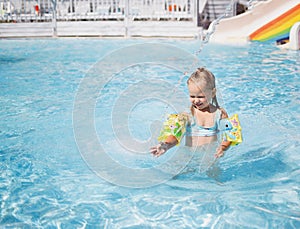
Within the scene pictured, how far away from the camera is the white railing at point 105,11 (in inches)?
539

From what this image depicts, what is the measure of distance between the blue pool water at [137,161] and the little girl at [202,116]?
0.25m

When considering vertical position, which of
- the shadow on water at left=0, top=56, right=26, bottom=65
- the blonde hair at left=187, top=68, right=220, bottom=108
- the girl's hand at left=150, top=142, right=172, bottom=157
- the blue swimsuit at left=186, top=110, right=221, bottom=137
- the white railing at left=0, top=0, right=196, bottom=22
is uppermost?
the white railing at left=0, top=0, right=196, bottom=22

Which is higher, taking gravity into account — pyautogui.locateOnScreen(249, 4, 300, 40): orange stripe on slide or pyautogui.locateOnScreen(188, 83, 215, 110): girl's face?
pyautogui.locateOnScreen(249, 4, 300, 40): orange stripe on slide

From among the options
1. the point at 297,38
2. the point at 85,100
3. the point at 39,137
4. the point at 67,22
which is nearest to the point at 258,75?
Result: the point at 297,38

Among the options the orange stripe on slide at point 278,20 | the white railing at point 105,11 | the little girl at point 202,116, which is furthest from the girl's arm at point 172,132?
the white railing at point 105,11

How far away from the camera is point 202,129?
127 inches

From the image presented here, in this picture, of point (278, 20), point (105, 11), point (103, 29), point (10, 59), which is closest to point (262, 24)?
point (278, 20)

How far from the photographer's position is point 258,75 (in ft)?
24.3

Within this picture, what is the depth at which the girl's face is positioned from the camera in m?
2.95

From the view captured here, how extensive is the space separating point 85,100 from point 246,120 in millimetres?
2325

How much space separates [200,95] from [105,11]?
12.4 m

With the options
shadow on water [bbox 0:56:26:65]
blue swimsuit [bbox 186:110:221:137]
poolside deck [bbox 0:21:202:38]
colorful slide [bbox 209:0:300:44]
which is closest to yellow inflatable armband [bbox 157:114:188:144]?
blue swimsuit [bbox 186:110:221:137]

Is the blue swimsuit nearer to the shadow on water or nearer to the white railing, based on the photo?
the shadow on water

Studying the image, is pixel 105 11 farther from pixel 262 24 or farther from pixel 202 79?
pixel 202 79
